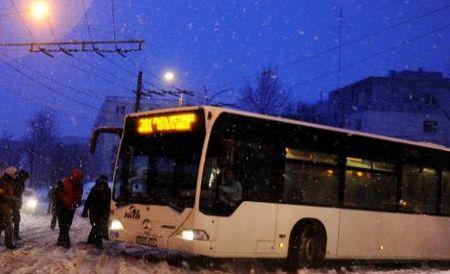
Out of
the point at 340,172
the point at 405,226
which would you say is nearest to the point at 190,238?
the point at 340,172

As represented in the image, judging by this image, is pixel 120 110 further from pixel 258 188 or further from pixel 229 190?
pixel 229 190

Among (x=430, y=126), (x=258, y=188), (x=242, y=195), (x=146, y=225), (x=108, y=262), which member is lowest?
(x=108, y=262)

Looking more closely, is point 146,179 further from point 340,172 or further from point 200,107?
point 340,172

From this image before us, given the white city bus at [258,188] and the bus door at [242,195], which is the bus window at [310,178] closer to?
the white city bus at [258,188]

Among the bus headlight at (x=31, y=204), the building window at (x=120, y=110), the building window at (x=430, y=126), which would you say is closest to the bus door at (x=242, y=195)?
the bus headlight at (x=31, y=204)

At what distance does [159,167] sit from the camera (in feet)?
41.2

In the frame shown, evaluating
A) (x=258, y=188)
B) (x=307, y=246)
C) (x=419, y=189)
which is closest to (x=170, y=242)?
(x=258, y=188)

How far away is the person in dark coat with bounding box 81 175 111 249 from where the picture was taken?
1502 centimetres

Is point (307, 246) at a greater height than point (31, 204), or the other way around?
point (31, 204)

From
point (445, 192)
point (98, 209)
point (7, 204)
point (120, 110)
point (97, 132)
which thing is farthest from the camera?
point (120, 110)

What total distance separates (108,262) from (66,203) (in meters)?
2.87

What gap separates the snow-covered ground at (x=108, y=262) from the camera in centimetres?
1093

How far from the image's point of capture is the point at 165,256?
1463 centimetres

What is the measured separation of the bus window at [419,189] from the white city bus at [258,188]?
7 cm
